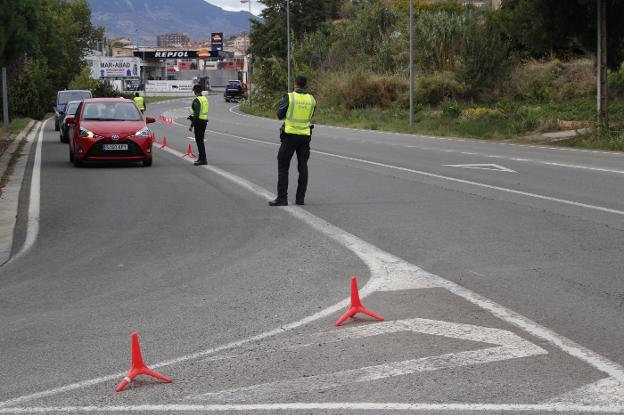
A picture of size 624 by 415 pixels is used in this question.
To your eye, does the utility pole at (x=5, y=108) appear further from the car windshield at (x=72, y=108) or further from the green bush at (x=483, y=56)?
the green bush at (x=483, y=56)

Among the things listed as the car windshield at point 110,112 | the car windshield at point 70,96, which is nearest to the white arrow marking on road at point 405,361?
the car windshield at point 110,112

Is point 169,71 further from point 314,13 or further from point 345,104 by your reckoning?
point 345,104

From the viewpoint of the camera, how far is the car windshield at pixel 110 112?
2250cm

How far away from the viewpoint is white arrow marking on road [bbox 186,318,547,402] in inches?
219

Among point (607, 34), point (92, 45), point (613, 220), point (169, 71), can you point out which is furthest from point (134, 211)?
point (169, 71)

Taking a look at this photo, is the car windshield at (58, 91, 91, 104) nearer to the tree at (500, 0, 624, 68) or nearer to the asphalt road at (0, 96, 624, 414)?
the tree at (500, 0, 624, 68)

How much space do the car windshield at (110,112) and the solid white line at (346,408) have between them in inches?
692

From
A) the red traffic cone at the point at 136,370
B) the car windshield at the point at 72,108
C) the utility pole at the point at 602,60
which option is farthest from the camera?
the car windshield at the point at 72,108

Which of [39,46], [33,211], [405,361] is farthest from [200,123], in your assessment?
[39,46]

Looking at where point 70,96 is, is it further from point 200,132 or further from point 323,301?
point 323,301

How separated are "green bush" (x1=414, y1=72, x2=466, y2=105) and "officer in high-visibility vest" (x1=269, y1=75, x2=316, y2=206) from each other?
36.4 m

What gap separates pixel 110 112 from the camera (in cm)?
2267

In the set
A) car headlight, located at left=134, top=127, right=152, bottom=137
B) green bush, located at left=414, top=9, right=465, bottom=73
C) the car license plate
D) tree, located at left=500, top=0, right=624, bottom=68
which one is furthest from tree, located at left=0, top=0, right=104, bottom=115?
green bush, located at left=414, top=9, right=465, bottom=73

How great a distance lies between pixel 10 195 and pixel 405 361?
471 inches
